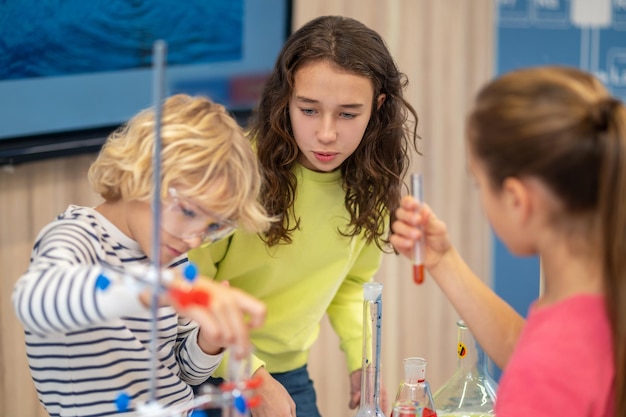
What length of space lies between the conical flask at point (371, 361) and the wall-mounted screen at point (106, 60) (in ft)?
3.03

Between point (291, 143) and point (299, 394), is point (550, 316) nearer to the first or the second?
point (291, 143)

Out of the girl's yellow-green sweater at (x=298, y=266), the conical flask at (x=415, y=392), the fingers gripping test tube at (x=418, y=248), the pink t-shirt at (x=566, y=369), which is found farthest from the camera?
Result: the girl's yellow-green sweater at (x=298, y=266)

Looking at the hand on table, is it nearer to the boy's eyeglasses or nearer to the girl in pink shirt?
the boy's eyeglasses

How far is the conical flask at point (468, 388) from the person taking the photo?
1.45m

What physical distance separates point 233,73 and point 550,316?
1.61 m

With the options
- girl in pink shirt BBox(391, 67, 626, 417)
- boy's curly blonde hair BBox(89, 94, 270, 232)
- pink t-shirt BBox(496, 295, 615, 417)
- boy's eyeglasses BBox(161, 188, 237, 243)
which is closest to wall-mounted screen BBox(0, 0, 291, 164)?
boy's curly blonde hair BBox(89, 94, 270, 232)

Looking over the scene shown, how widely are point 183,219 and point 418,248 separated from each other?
0.31 m

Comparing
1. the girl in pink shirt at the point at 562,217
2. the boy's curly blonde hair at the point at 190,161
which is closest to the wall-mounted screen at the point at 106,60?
the boy's curly blonde hair at the point at 190,161

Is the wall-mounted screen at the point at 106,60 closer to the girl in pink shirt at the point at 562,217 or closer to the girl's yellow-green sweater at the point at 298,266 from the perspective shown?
the girl's yellow-green sweater at the point at 298,266

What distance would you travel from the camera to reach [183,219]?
1.23m

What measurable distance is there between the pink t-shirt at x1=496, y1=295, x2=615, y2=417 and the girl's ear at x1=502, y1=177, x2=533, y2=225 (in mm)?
110

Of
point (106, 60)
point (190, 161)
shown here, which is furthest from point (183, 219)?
point (106, 60)

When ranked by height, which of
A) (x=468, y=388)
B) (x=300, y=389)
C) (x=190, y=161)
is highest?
(x=190, y=161)

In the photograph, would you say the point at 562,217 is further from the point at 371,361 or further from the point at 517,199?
the point at 371,361
